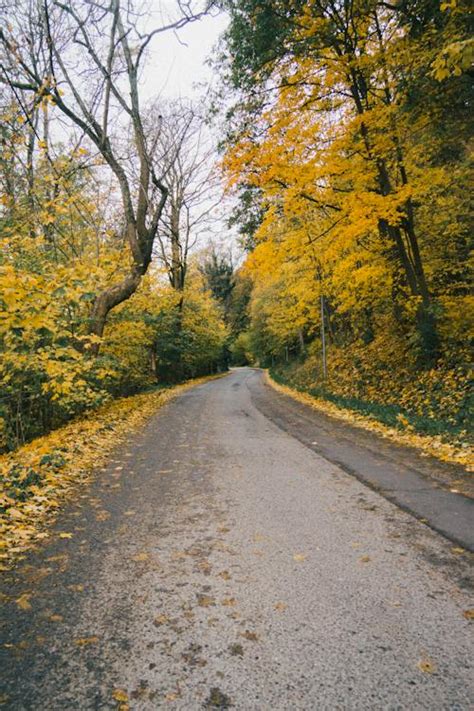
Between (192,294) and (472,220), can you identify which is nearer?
(472,220)

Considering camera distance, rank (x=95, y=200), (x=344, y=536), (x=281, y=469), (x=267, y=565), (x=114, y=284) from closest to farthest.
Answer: (x=267, y=565) < (x=344, y=536) < (x=281, y=469) < (x=114, y=284) < (x=95, y=200)

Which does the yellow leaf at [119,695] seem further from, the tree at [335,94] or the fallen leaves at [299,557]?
the tree at [335,94]

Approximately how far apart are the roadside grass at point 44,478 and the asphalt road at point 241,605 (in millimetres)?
271

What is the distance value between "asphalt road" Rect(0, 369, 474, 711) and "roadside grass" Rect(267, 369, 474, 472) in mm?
→ 2166

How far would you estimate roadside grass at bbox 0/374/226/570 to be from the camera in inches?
153

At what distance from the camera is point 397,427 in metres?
8.45

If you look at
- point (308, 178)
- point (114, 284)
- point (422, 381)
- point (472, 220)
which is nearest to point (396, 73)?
point (308, 178)

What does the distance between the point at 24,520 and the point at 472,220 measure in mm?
13173

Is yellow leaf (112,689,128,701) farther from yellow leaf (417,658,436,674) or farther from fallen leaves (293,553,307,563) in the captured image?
fallen leaves (293,553,307,563)

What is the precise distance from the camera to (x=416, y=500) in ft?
14.8

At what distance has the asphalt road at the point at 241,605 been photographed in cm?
203

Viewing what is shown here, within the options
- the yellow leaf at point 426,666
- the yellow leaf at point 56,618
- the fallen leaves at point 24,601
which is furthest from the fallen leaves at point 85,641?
the yellow leaf at point 426,666

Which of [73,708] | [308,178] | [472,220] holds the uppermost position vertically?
[308,178]

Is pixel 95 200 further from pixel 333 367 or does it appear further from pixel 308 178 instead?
pixel 333 367
